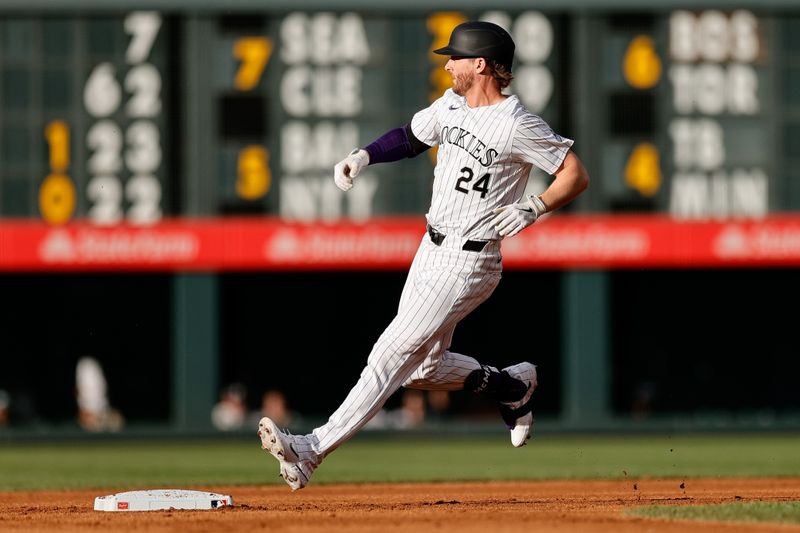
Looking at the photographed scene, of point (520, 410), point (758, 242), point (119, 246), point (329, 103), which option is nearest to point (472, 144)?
point (520, 410)

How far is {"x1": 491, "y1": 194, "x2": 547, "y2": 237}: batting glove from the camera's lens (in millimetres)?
6762

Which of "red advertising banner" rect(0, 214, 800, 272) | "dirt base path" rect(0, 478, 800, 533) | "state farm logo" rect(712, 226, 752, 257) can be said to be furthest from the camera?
"state farm logo" rect(712, 226, 752, 257)

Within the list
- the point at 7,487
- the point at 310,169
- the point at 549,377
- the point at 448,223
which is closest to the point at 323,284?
the point at 549,377

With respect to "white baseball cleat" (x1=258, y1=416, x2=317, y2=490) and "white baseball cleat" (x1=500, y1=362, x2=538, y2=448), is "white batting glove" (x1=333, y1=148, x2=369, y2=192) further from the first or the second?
"white baseball cleat" (x1=500, y1=362, x2=538, y2=448)

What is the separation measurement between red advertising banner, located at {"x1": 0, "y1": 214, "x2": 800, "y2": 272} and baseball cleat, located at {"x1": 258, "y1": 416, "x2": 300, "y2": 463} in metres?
14.6

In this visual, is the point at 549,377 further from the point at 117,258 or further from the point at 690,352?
the point at 117,258

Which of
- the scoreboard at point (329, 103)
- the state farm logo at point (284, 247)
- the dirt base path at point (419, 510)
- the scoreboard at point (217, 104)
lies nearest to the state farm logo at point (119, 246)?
the scoreboard at point (329, 103)

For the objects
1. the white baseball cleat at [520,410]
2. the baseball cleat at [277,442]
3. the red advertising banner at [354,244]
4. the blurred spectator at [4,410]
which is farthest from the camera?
the blurred spectator at [4,410]

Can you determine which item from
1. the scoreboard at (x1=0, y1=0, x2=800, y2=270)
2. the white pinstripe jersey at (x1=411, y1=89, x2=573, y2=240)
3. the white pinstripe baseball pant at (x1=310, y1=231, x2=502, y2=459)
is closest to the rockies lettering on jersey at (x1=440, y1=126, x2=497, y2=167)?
the white pinstripe jersey at (x1=411, y1=89, x2=573, y2=240)

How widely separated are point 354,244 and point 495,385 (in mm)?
14413

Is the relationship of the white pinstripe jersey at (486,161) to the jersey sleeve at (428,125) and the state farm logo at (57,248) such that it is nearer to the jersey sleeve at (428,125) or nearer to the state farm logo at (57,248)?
the jersey sleeve at (428,125)

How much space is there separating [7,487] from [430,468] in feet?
14.2

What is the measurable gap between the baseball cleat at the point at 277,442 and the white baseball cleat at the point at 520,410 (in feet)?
4.25

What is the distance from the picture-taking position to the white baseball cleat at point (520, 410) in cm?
784
